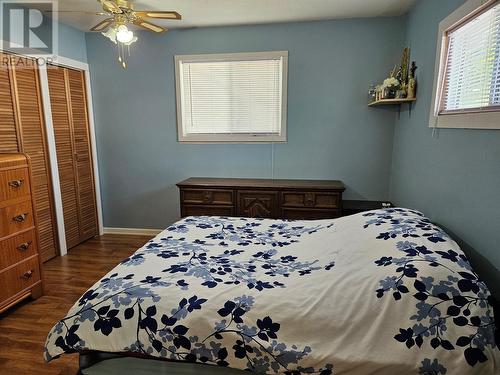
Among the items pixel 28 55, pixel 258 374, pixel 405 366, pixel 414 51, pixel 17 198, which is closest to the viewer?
pixel 405 366

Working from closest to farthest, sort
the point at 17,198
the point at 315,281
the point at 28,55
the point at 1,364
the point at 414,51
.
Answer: the point at 315,281 → the point at 1,364 → the point at 17,198 → the point at 414,51 → the point at 28,55

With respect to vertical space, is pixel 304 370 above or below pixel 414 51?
below

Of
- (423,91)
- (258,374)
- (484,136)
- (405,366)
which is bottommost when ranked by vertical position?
(258,374)

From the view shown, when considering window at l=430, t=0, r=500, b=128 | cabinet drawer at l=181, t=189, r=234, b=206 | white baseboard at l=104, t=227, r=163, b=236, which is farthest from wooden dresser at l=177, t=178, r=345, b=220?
window at l=430, t=0, r=500, b=128

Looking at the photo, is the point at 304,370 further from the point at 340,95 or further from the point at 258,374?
the point at 340,95

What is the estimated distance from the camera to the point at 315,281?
149 centimetres

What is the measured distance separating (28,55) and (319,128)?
297 cm

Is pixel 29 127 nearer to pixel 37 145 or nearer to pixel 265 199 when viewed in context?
pixel 37 145

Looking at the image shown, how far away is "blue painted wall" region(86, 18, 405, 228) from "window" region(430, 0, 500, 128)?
1.19 m

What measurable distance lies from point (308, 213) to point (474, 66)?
1.86m

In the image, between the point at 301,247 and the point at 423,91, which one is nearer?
the point at 301,247

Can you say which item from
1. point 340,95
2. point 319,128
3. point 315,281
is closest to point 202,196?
point 319,128

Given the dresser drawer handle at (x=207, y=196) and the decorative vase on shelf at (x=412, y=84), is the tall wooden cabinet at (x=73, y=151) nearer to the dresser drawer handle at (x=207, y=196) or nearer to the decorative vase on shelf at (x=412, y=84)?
the dresser drawer handle at (x=207, y=196)

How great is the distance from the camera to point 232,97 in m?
3.61
